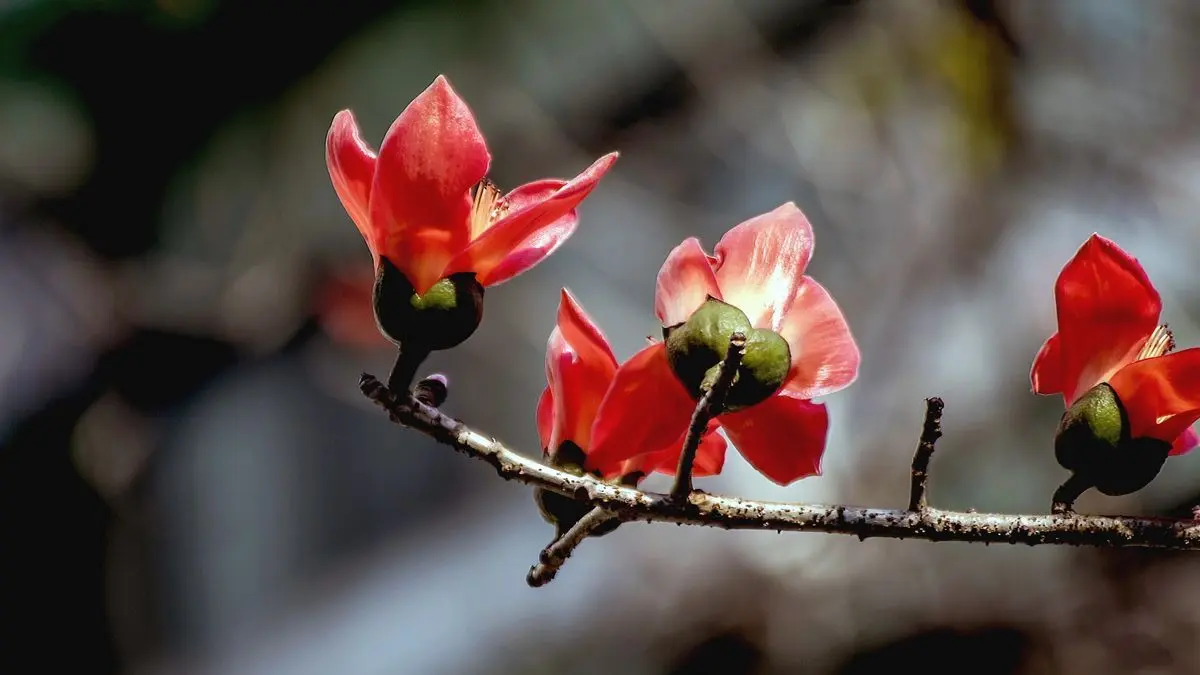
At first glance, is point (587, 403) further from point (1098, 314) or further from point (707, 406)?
→ point (1098, 314)

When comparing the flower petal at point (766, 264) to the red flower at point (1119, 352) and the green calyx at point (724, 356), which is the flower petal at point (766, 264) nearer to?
the green calyx at point (724, 356)

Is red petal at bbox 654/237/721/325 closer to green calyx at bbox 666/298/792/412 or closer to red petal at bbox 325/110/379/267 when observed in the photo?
green calyx at bbox 666/298/792/412

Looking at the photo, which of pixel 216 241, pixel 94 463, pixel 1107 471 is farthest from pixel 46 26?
pixel 1107 471

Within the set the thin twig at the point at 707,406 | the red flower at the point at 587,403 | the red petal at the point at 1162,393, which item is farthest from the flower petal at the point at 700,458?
the red petal at the point at 1162,393

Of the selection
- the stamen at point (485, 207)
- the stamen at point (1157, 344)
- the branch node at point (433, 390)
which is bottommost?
the branch node at point (433, 390)

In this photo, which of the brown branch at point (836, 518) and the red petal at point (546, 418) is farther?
the red petal at point (546, 418)

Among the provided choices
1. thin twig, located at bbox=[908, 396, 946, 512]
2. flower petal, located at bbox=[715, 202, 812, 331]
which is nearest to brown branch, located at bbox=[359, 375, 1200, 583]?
thin twig, located at bbox=[908, 396, 946, 512]

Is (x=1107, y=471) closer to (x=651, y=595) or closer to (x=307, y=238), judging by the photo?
(x=651, y=595)

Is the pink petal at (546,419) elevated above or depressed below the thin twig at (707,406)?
above
